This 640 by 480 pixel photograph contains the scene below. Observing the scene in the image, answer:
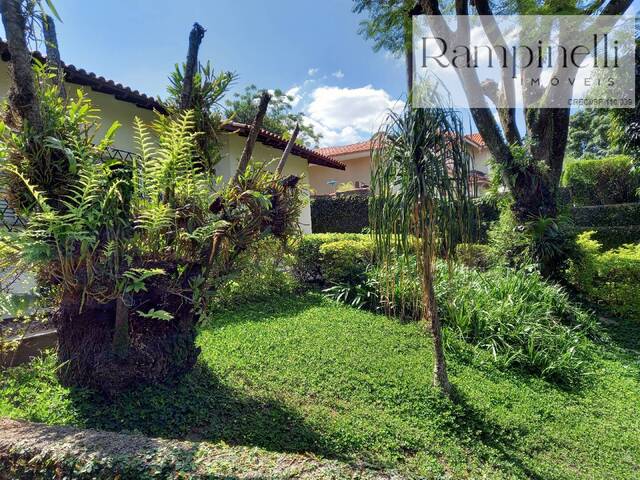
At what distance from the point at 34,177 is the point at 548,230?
8.21 meters

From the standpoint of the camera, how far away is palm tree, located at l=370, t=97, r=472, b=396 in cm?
324

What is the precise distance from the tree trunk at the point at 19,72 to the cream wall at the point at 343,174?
16164mm

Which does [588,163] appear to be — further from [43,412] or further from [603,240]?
[43,412]

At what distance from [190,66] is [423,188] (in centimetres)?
232

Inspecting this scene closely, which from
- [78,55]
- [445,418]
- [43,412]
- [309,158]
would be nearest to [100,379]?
[43,412]

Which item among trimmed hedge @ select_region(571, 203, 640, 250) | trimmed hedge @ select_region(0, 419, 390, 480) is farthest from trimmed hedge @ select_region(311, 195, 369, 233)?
trimmed hedge @ select_region(0, 419, 390, 480)

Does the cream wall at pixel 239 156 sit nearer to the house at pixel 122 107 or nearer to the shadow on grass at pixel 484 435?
the house at pixel 122 107

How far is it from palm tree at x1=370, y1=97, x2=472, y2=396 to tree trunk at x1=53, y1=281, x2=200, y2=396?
2.14 meters

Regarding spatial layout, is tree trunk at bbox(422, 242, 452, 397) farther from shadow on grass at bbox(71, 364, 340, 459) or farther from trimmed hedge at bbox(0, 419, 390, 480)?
trimmed hedge at bbox(0, 419, 390, 480)

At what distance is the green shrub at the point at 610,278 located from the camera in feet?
21.5

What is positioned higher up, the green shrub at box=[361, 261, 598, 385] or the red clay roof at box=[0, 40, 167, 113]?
the red clay roof at box=[0, 40, 167, 113]

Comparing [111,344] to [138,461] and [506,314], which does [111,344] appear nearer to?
[138,461]

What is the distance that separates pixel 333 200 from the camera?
1476 cm

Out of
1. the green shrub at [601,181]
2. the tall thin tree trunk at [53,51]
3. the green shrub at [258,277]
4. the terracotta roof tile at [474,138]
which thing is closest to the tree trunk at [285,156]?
the green shrub at [258,277]
